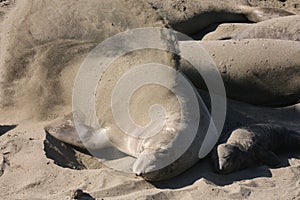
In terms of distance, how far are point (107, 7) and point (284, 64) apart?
1.81m

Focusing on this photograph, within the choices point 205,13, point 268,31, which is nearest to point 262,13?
point 205,13

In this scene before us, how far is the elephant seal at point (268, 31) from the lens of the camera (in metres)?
6.05

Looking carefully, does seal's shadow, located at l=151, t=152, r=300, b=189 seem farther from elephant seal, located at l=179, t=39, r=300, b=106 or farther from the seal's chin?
elephant seal, located at l=179, t=39, r=300, b=106

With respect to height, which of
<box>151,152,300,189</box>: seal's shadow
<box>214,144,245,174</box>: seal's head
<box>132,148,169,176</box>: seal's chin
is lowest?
<box>151,152,300,189</box>: seal's shadow

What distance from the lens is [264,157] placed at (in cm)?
442

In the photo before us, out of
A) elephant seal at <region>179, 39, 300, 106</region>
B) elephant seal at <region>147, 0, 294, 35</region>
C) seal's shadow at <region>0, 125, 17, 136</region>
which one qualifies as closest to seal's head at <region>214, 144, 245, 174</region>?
elephant seal at <region>179, 39, 300, 106</region>

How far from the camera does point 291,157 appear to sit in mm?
4613

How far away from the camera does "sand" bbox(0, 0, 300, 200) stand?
4004 mm

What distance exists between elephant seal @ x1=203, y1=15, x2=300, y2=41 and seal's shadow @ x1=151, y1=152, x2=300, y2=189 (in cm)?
192

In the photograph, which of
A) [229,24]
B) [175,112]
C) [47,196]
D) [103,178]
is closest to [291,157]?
[175,112]

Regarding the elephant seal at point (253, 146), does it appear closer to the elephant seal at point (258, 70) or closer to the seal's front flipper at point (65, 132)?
the elephant seal at point (258, 70)

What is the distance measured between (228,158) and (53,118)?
1489mm

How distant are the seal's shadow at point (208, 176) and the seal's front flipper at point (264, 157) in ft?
0.12

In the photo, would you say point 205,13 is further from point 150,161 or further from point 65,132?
point 150,161
